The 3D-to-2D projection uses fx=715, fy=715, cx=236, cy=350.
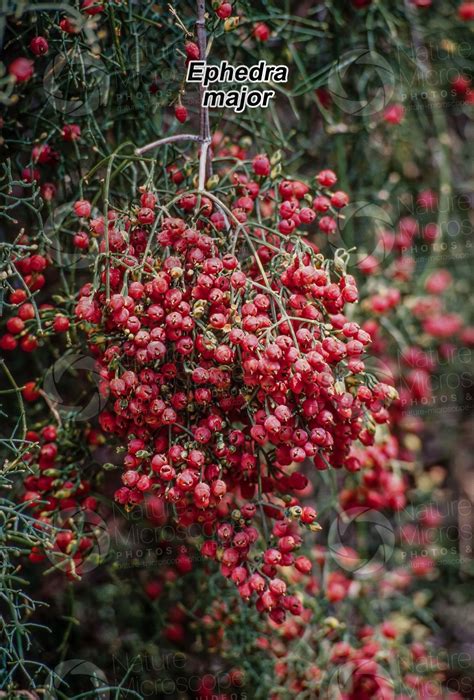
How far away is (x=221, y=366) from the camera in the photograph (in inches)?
37.6

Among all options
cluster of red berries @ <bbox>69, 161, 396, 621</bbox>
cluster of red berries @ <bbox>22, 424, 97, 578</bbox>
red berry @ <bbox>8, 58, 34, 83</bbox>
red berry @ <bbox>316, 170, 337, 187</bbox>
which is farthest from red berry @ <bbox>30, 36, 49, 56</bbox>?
cluster of red berries @ <bbox>22, 424, 97, 578</bbox>

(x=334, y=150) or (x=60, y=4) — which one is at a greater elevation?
(x=60, y=4)

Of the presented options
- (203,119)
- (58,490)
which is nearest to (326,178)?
(203,119)

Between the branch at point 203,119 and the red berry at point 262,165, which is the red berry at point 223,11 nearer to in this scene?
the branch at point 203,119

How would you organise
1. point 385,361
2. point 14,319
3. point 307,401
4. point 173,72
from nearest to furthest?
1. point 307,401
2. point 14,319
3. point 173,72
4. point 385,361

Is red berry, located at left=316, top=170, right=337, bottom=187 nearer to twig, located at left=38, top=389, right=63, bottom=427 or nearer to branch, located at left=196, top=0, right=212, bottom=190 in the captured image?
branch, located at left=196, top=0, right=212, bottom=190

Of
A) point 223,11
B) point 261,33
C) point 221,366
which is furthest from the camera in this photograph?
point 261,33

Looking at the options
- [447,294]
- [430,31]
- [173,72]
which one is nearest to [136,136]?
[173,72]

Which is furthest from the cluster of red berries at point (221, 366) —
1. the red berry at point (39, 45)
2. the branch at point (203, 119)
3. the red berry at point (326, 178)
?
the red berry at point (39, 45)

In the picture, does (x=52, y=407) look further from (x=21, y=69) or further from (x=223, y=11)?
(x=223, y=11)

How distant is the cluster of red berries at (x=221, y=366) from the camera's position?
3.10 ft

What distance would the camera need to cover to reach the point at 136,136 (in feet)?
4.29

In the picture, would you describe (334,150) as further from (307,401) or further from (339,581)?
(339,581)

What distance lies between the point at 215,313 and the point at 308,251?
17 centimetres
